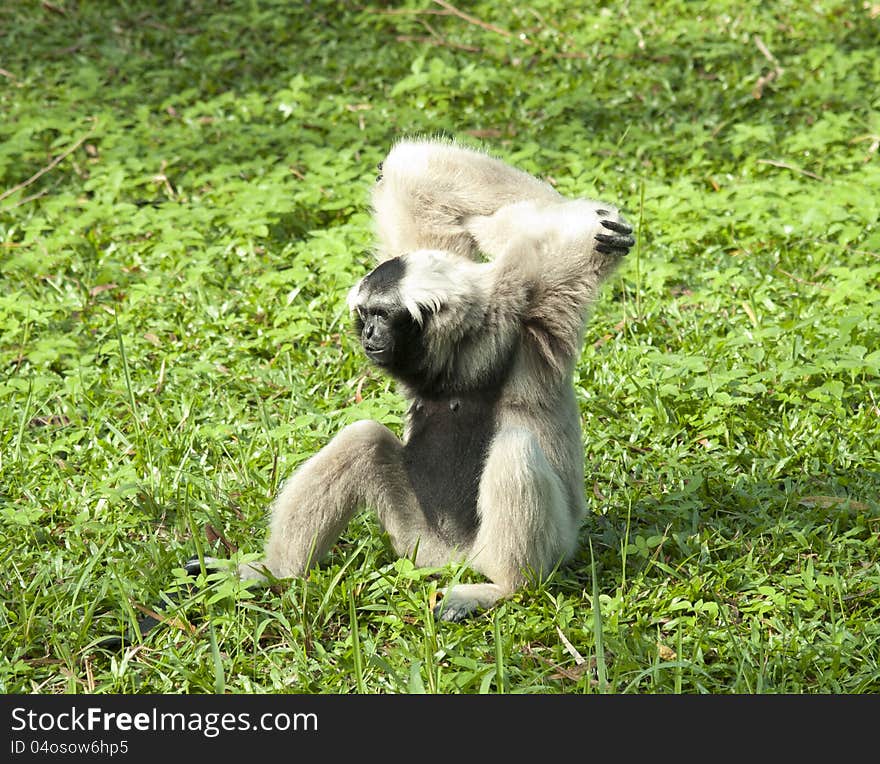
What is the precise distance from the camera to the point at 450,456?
187 inches

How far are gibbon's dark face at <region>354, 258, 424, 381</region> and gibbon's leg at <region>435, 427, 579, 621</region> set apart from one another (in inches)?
20.1

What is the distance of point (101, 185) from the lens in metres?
8.72

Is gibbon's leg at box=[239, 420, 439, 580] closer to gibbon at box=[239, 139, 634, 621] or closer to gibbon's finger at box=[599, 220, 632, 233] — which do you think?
gibbon at box=[239, 139, 634, 621]

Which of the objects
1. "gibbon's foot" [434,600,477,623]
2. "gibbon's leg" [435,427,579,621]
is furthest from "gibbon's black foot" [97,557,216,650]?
"gibbon's leg" [435,427,579,621]

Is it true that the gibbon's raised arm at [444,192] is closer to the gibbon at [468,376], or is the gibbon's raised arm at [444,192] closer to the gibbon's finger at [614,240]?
the gibbon at [468,376]

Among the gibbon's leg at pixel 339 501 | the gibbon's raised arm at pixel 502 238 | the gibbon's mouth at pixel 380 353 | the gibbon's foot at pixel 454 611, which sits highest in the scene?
A: the gibbon's raised arm at pixel 502 238

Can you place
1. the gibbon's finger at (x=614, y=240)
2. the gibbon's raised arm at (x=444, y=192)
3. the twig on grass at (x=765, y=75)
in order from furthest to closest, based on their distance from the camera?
the twig on grass at (x=765, y=75) < the gibbon's raised arm at (x=444, y=192) < the gibbon's finger at (x=614, y=240)

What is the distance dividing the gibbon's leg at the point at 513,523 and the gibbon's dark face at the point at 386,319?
0.51 metres

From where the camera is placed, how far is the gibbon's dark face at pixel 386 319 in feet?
14.3

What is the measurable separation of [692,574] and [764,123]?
5.68 metres

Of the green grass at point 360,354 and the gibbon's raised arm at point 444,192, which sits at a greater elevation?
the gibbon's raised arm at point 444,192

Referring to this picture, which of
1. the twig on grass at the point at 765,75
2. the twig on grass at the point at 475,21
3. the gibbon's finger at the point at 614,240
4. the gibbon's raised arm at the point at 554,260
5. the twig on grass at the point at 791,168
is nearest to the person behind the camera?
the gibbon's finger at the point at 614,240

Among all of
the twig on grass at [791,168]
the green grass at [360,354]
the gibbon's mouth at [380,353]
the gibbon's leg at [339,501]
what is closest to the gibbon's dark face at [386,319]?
the gibbon's mouth at [380,353]

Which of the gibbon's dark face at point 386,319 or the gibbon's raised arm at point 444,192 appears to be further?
the gibbon's raised arm at point 444,192
